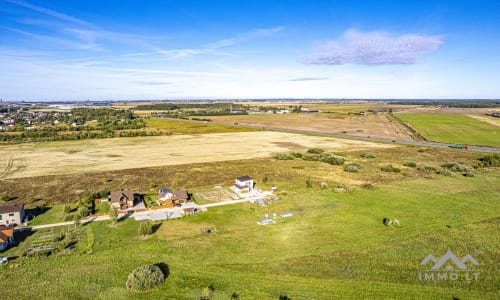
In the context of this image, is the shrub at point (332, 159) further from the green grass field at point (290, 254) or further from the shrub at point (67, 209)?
the shrub at point (67, 209)

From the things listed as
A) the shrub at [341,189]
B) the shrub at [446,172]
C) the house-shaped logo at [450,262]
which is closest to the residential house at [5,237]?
the house-shaped logo at [450,262]

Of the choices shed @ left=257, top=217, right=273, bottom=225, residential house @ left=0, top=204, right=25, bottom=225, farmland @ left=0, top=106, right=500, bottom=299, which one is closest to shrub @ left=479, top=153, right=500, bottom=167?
farmland @ left=0, top=106, right=500, bottom=299

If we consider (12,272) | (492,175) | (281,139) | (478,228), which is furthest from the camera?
(281,139)

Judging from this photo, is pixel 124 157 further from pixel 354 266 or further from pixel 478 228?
pixel 478 228

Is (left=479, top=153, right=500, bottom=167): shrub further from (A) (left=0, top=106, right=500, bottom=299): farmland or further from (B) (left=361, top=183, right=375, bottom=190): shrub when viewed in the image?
(B) (left=361, top=183, right=375, bottom=190): shrub

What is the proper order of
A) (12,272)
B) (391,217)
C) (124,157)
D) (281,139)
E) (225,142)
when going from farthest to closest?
1. (281,139)
2. (225,142)
3. (124,157)
4. (391,217)
5. (12,272)

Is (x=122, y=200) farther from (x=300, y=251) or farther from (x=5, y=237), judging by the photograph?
(x=300, y=251)

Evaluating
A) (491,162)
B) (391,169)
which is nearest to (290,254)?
(391,169)

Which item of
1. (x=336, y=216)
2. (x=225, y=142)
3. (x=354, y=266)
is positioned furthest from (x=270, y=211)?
(x=225, y=142)
